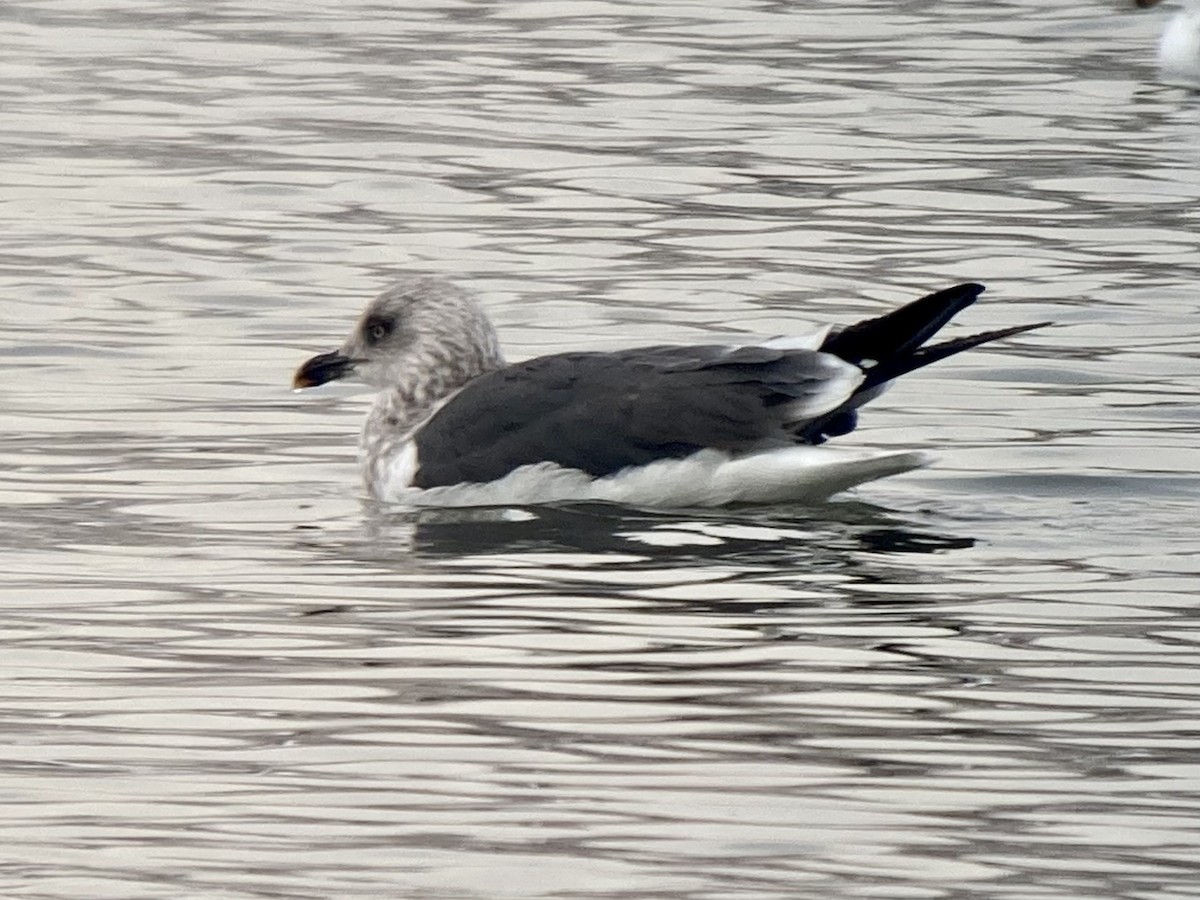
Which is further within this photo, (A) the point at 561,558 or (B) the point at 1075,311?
(B) the point at 1075,311

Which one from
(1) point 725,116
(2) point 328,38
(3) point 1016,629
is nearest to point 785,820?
(3) point 1016,629

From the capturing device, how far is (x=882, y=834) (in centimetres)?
651

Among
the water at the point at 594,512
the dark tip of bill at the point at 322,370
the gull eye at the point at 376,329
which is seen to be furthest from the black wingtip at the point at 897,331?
the dark tip of bill at the point at 322,370

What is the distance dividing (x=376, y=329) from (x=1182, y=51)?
10407 mm

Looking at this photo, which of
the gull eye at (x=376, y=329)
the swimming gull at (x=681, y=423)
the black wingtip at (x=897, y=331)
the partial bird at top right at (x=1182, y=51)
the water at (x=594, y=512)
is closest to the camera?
the water at (x=594, y=512)

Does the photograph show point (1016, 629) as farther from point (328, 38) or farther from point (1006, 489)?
point (328, 38)

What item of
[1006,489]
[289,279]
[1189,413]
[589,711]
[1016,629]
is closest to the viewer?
[589,711]

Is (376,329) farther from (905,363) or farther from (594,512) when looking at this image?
(905,363)

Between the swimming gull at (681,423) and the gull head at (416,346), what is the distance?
62 centimetres

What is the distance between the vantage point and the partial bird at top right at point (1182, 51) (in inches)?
803

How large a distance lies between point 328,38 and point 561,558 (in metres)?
12.6

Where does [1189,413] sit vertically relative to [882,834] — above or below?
below

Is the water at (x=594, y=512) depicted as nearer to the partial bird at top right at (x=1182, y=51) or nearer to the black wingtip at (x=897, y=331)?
the partial bird at top right at (x=1182, y=51)

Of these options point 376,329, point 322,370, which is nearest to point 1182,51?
point 376,329
